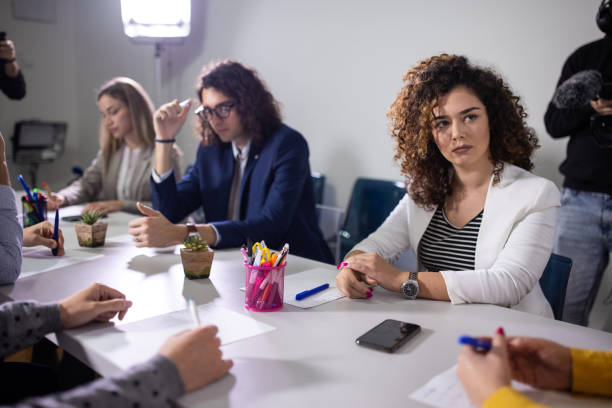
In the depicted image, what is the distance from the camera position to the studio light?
11.4 ft

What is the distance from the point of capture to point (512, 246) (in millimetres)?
1293

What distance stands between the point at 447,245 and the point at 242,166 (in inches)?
39.6

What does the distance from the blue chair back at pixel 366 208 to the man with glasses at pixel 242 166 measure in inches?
15.5

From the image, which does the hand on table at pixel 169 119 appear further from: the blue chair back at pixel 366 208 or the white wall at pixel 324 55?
the white wall at pixel 324 55

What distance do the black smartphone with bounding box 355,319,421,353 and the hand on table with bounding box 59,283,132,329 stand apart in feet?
1.64

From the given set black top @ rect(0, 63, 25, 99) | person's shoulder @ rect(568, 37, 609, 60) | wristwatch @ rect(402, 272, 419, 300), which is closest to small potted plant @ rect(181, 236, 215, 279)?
wristwatch @ rect(402, 272, 419, 300)

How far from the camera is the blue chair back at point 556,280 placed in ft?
4.47

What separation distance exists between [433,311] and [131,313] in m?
0.67

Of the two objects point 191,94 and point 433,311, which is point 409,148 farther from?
point 191,94

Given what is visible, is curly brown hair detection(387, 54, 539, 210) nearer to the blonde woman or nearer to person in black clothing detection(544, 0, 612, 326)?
person in black clothing detection(544, 0, 612, 326)

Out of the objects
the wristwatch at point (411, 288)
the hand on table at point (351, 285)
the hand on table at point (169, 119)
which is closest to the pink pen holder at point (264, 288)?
the hand on table at point (351, 285)

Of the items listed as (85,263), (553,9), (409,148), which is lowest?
(85,263)

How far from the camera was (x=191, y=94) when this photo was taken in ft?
13.4

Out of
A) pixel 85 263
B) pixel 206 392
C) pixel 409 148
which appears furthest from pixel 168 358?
pixel 409 148
